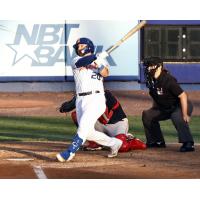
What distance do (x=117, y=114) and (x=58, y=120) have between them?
6.01 m

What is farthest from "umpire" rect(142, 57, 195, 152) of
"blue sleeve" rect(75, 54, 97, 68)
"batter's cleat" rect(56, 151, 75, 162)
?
"batter's cleat" rect(56, 151, 75, 162)

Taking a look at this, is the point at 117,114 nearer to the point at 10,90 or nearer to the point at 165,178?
the point at 165,178

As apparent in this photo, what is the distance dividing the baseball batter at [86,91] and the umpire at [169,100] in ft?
3.82

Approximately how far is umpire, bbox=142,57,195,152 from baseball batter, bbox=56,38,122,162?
1.16 meters

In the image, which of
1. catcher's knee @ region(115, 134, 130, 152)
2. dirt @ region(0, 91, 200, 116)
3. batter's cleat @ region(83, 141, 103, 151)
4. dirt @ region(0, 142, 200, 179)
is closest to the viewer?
dirt @ region(0, 142, 200, 179)

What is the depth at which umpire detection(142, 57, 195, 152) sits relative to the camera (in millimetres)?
11852

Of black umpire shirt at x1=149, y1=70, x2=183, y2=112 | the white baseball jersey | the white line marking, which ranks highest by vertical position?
the white baseball jersey

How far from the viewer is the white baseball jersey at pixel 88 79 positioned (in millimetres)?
10891

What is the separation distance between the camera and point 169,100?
12078mm

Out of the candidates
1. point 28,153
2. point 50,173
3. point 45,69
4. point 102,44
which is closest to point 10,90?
point 45,69

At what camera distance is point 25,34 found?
80.4 ft

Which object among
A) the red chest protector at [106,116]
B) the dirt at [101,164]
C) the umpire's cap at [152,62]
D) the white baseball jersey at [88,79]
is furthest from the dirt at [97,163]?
the umpire's cap at [152,62]

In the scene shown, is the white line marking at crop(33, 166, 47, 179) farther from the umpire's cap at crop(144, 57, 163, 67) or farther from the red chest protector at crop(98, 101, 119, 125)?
the umpire's cap at crop(144, 57, 163, 67)

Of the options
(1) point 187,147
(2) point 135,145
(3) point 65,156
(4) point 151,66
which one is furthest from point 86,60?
(1) point 187,147
